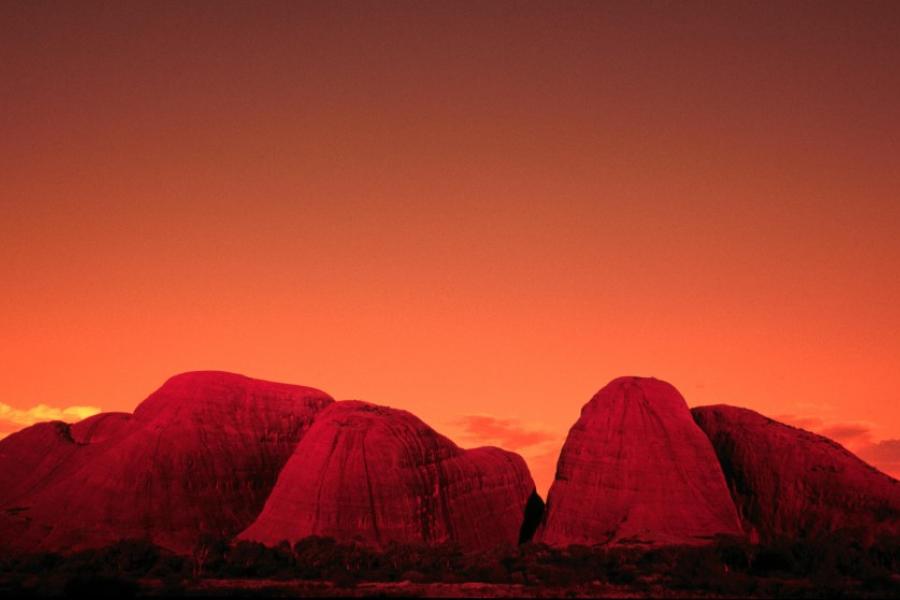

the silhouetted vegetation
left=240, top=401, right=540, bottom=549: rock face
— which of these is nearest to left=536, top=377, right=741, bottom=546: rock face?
the silhouetted vegetation

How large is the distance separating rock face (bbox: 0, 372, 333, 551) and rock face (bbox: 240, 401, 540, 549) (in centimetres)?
530

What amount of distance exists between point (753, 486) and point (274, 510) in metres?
30.3

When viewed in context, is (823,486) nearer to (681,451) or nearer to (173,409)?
(681,451)

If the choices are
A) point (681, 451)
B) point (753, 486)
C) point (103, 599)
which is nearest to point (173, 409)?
point (103, 599)

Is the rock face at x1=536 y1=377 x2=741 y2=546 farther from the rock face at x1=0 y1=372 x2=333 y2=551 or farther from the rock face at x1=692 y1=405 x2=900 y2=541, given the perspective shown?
the rock face at x1=0 y1=372 x2=333 y2=551

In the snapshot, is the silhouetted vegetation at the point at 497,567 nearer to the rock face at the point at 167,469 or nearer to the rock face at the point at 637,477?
the rock face at the point at 637,477

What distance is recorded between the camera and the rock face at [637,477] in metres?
52.0

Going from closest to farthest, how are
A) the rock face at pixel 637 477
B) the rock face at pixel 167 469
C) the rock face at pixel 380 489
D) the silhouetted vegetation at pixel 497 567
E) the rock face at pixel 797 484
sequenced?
the silhouetted vegetation at pixel 497 567
the rock face at pixel 637 477
the rock face at pixel 797 484
the rock face at pixel 380 489
the rock face at pixel 167 469

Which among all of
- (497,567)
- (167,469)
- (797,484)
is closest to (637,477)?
(797,484)

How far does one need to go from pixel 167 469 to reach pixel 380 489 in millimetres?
15494

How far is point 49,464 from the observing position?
7012 cm

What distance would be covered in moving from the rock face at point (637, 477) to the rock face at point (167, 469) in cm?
2163

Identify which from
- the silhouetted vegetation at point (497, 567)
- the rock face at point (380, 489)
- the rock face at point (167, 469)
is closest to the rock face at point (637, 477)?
the silhouetted vegetation at point (497, 567)

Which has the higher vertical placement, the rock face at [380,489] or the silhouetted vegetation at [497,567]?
the rock face at [380,489]
